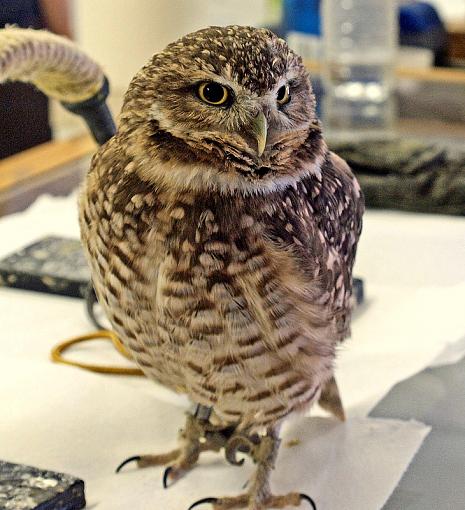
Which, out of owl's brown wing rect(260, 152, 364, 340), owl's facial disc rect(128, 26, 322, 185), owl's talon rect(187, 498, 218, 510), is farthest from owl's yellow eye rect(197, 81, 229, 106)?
owl's talon rect(187, 498, 218, 510)

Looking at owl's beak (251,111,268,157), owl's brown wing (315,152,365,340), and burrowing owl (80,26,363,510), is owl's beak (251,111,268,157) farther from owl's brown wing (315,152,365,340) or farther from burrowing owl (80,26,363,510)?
owl's brown wing (315,152,365,340)

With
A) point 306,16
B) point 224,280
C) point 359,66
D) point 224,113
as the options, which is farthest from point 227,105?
point 306,16

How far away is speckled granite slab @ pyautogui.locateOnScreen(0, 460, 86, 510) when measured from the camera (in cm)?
79

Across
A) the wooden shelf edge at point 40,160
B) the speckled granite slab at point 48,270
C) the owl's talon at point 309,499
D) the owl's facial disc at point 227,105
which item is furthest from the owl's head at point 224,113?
the wooden shelf edge at point 40,160

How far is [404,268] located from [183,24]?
768 millimetres

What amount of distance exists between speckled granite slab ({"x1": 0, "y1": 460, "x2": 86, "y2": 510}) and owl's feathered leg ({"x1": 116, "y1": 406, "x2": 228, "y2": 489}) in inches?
3.7

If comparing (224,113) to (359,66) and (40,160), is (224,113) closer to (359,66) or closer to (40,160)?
(40,160)

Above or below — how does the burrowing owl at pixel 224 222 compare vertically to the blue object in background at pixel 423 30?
above

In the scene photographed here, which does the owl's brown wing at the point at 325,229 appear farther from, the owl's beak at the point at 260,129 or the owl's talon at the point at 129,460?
the owl's talon at the point at 129,460

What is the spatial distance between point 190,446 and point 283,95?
0.38m

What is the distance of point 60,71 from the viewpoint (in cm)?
102

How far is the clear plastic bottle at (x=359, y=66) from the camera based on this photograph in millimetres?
1860

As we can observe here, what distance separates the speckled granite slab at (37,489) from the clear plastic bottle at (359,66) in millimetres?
1060

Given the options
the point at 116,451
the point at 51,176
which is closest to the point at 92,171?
the point at 116,451
